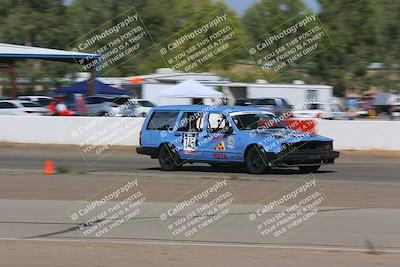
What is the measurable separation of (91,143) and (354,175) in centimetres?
1171

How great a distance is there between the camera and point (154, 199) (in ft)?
42.1

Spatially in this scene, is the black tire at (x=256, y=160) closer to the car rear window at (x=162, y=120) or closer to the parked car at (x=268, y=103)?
the car rear window at (x=162, y=120)

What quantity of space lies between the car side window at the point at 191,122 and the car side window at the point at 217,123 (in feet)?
0.73

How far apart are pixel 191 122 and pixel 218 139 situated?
2.81 feet

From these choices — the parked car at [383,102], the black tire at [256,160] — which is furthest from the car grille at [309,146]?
the parked car at [383,102]

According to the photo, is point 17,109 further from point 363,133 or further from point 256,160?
point 256,160

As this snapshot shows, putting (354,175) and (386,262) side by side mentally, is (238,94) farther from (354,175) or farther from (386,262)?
(386,262)

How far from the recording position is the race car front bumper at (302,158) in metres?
16.6

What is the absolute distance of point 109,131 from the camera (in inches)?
1058

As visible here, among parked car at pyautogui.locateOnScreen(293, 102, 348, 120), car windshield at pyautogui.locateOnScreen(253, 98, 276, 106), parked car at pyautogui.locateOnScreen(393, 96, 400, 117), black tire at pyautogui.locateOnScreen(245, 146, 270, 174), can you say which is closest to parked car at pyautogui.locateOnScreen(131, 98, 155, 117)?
car windshield at pyautogui.locateOnScreen(253, 98, 276, 106)

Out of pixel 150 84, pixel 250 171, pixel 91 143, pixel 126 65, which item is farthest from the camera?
pixel 126 65

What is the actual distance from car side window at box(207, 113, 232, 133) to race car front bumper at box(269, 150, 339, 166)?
1467 mm

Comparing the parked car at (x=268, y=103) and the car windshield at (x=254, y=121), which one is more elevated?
the car windshield at (x=254, y=121)

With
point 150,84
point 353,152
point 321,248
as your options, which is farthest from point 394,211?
point 150,84
